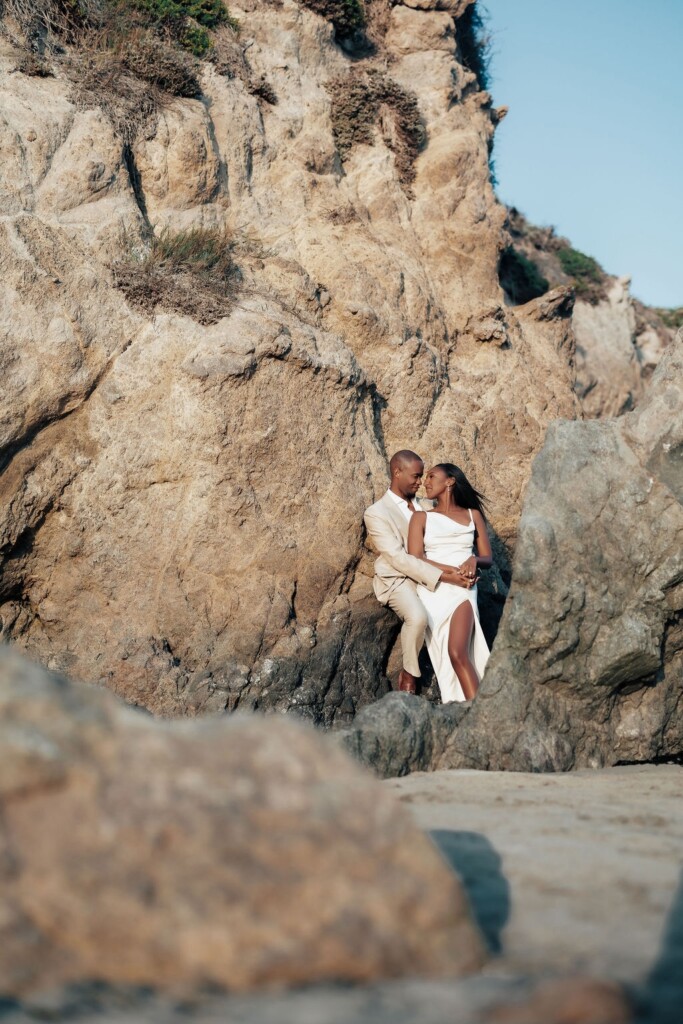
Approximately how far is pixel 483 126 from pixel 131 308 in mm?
7165

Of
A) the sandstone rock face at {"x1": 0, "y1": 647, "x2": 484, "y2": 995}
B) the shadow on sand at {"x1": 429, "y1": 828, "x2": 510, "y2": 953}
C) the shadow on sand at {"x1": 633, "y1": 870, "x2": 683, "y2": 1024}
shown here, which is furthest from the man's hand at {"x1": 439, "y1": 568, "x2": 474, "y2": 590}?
the sandstone rock face at {"x1": 0, "y1": 647, "x2": 484, "y2": 995}

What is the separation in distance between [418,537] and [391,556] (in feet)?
0.96

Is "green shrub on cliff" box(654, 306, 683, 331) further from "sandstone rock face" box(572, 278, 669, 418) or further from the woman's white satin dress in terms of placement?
the woman's white satin dress

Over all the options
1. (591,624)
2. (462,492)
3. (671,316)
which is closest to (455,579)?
(462,492)

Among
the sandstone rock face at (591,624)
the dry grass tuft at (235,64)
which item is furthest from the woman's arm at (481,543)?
the dry grass tuft at (235,64)

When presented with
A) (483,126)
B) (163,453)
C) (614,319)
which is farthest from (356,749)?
(614,319)

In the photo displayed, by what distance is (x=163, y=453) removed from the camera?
8.38m

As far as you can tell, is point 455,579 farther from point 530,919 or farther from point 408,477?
point 530,919

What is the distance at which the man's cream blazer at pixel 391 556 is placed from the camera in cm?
856

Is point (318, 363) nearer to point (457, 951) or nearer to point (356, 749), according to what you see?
point (356, 749)

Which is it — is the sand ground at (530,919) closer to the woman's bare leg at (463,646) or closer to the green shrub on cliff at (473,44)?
the woman's bare leg at (463,646)

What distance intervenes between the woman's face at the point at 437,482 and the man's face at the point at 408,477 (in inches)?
4.8

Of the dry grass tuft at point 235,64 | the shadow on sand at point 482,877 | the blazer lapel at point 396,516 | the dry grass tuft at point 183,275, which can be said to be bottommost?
the shadow on sand at point 482,877

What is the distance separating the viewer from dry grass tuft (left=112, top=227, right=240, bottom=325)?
8.65 meters
